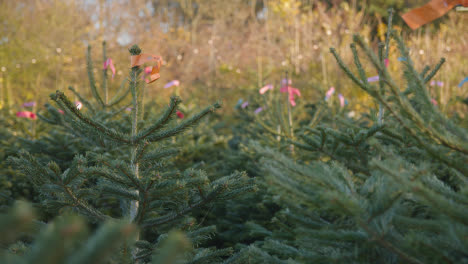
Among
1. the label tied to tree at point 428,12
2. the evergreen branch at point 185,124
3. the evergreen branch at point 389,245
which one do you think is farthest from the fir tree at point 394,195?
the label tied to tree at point 428,12

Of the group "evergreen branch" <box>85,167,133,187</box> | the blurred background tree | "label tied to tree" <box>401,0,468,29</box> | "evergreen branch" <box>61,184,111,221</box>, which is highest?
the blurred background tree

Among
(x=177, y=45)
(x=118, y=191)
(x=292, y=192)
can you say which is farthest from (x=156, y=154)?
(x=177, y=45)

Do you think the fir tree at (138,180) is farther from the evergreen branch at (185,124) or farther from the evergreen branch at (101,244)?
the evergreen branch at (101,244)

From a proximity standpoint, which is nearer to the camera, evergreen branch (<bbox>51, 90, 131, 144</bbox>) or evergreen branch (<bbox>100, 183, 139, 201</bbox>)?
evergreen branch (<bbox>51, 90, 131, 144</bbox>)

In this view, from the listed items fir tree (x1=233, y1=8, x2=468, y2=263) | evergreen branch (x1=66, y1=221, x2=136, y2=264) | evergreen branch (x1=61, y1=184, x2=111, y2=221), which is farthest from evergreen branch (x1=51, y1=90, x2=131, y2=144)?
evergreen branch (x1=66, y1=221, x2=136, y2=264)

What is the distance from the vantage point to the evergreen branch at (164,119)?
1266 mm

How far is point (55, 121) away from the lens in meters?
2.43

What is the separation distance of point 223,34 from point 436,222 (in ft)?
45.5

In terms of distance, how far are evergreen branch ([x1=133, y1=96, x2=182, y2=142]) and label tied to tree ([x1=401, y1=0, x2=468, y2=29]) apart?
1171 mm

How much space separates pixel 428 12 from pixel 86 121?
1609 mm

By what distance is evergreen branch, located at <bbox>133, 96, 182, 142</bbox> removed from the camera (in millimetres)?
1266

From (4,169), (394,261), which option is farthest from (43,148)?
(394,261)

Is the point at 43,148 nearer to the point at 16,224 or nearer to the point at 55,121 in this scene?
the point at 55,121

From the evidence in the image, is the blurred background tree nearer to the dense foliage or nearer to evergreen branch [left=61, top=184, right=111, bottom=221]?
the dense foliage
